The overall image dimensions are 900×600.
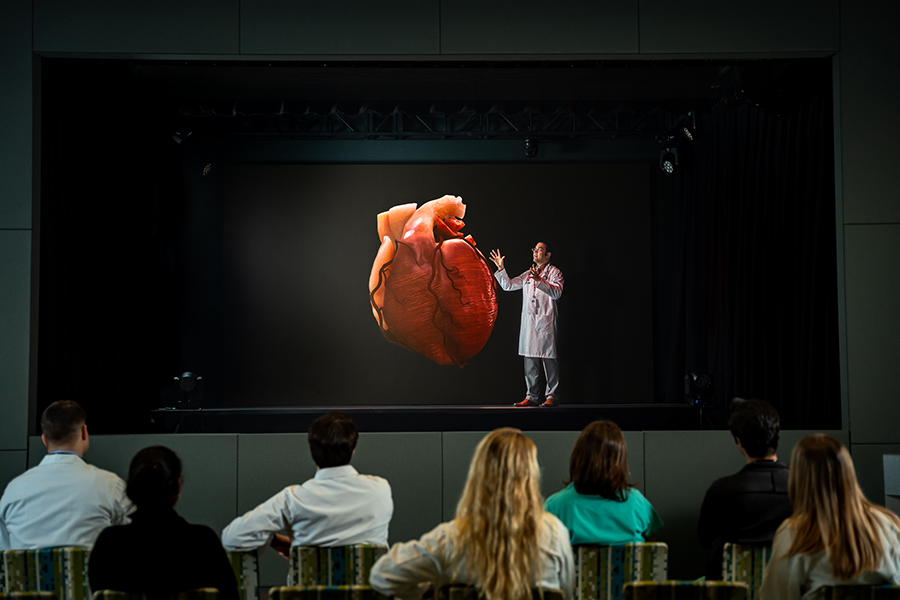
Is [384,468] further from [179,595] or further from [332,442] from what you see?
[179,595]

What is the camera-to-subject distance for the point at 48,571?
2.01m

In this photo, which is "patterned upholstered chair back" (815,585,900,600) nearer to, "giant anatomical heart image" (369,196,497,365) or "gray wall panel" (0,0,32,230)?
"giant anatomical heart image" (369,196,497,365)

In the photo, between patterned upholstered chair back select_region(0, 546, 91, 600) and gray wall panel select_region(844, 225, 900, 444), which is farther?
gray wall panel select_region(844, 225, 900, 444)

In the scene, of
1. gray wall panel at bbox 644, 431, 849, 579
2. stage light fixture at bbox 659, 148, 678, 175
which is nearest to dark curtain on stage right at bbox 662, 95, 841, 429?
stage light fixture at bbox 659, 148, 678, 175

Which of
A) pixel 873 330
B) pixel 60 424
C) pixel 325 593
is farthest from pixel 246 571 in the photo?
pixel 873 330

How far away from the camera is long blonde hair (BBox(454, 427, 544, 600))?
5.14 feet

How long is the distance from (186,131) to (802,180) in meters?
4.81

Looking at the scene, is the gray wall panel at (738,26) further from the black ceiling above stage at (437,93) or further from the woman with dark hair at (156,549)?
the woman with dark hair at (156,549)

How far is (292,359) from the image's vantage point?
6.52 metres

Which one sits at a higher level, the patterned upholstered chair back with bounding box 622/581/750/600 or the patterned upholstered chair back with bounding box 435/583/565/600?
the patterned upholstered chair back with bounding box 435/583/565/600

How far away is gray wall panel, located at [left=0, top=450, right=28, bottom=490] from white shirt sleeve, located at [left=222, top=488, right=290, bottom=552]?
94.1 inches

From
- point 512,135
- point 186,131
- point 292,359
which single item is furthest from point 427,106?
point 292,359

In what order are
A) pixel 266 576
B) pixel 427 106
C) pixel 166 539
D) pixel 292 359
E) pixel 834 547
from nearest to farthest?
pixel 834 547
pixel 166 539
pixel 266 576
pixel 427 106
pixel 292 359

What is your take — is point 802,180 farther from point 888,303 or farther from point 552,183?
point 552,183
